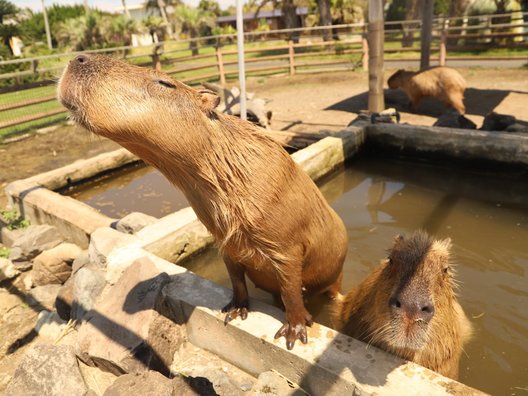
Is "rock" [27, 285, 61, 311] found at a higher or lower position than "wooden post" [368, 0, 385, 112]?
lower

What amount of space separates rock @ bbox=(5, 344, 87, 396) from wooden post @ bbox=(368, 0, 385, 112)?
635 centimetres

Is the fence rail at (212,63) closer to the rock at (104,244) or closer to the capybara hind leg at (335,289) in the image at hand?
the rock at (104,244)

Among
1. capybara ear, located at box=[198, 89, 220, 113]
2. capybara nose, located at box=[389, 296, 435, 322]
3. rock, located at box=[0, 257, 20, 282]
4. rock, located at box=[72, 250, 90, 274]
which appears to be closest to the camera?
capybara nose, located at box=[389, 296, 435, 322]

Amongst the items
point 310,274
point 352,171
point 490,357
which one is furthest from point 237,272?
point 352,171

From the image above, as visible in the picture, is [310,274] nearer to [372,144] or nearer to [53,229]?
[53,229]

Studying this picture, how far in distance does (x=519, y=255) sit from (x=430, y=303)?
2.58 m

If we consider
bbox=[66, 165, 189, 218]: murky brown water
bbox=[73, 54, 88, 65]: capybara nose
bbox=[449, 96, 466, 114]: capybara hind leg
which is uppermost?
bbox=[73, 54, 88, 65]: capybara nose

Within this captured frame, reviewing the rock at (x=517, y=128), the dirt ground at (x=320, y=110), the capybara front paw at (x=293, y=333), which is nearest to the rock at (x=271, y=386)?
the capybara front paw at (x=293, y=333)

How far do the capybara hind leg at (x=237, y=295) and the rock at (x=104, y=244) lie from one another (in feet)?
3.81

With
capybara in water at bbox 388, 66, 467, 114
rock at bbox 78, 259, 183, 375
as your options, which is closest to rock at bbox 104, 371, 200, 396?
rock at bbox 78, 259, 183, 375

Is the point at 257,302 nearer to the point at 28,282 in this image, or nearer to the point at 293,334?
the point at 293,334

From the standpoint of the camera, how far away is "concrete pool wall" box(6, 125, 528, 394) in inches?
76.4

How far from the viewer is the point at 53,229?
4.05 metres

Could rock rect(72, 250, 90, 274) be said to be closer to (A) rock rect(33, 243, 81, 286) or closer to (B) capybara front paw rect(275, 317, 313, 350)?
(A) rock rect(33, 243, 81, 286)
